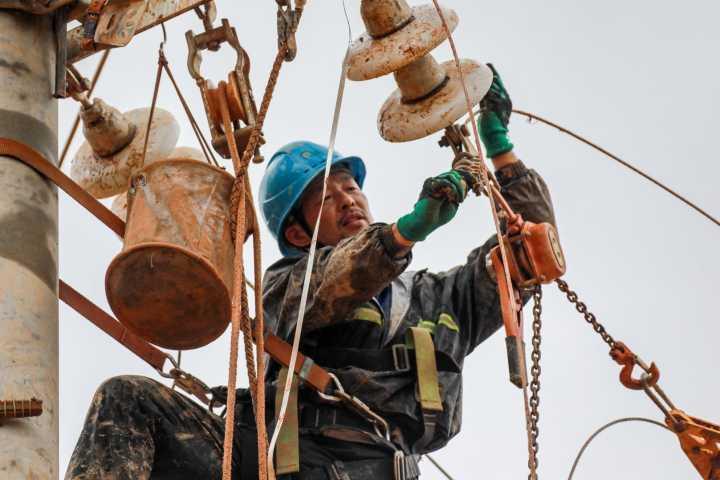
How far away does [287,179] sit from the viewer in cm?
590

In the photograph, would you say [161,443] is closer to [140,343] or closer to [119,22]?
[140,343]

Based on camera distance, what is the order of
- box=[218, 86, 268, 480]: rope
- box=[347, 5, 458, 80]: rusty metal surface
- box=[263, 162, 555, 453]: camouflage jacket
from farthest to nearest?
box=[347, 5, 458, 80]: rusty metal surface < box=[263, 162, 555, 453]: camouflage jacket < box=[218, 86, 268, 480]: rope

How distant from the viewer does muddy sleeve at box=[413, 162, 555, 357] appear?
5.29 metres

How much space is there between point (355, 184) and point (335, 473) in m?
1.55

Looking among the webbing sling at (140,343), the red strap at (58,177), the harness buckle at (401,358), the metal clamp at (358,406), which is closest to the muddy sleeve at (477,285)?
the harness buckle at (401,358)

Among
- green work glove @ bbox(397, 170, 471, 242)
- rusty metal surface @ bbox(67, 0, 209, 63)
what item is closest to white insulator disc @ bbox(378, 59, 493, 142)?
green work glove @ bbox(397, 170, 471, 242)

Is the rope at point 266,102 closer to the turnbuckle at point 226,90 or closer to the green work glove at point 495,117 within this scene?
the turnbuckle at point 226,90

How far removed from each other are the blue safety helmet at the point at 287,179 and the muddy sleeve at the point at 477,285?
699mm

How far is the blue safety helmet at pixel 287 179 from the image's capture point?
586 centimetres

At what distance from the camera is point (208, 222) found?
4121 millimetres

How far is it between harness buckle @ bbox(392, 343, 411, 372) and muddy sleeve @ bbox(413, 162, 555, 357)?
11.3 inches

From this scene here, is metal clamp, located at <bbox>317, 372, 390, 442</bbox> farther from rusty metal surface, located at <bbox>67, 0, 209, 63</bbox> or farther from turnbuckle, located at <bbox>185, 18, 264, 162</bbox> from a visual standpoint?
rusty metal surface, located at <bbox>67, 0, 209, 63</bbox>

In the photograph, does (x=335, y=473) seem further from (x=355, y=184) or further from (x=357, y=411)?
(x=355, y=184)

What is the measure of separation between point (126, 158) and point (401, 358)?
61.4 inches
